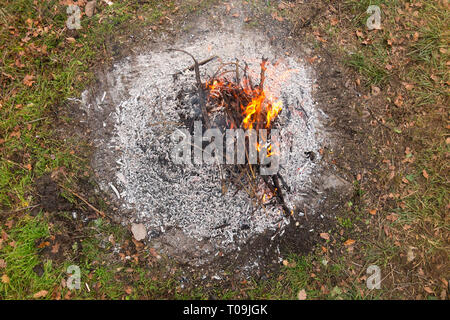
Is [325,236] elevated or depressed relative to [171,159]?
depressed

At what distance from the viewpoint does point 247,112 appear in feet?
12.2

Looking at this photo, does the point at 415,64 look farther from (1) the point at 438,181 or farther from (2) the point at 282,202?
(2) the point at 282,202

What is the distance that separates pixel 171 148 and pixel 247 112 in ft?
3.82

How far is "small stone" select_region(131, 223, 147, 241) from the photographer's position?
398cm

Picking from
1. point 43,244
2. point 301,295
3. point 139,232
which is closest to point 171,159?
point 139,232

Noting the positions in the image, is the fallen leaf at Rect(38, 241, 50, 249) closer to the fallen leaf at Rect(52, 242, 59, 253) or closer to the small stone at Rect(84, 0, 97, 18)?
the fallen leaf at Rect(52, 242, 59, 253)

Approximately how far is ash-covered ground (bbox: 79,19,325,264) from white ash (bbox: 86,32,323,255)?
0.05ft

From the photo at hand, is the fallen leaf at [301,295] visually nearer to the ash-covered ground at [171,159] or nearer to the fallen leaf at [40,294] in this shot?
the ash-covered ground at [171,159]

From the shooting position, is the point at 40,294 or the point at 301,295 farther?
the point at 301,295

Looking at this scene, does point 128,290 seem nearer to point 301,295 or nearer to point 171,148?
point 171,148

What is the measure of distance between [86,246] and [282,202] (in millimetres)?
2778

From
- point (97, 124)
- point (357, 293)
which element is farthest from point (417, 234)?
point (97, 124)

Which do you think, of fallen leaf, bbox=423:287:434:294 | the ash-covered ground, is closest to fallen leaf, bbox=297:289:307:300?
the ash-covered ground

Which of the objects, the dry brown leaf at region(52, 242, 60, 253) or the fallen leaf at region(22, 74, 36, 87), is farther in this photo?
the fallen leaf at region(22, 74, 36, 87)
